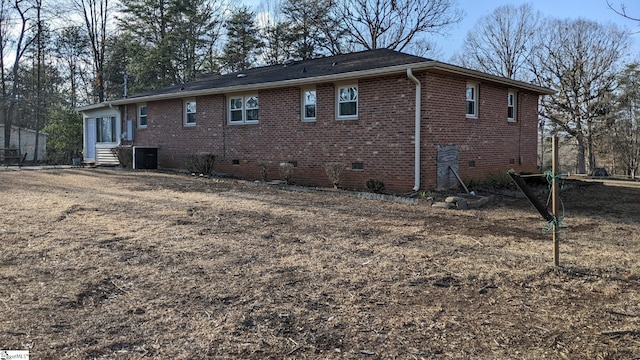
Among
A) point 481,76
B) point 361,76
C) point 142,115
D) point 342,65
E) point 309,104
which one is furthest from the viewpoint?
point 142,115

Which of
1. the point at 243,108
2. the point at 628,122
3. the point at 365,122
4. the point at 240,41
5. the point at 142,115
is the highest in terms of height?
the point at 240,41

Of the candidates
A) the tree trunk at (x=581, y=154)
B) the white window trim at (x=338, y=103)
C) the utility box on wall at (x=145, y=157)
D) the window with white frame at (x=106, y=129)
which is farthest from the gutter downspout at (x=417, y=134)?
the tree trunk at (x=581, y=154)

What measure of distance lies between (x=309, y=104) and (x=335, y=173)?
2.65 meters

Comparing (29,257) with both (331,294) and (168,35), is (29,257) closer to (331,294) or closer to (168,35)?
(331,294)

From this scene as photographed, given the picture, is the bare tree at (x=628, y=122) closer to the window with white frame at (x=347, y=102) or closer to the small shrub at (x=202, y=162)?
the window with white frame at (x=347, y=102)

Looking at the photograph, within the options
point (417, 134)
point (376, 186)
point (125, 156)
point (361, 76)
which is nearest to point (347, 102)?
point (361, 76)

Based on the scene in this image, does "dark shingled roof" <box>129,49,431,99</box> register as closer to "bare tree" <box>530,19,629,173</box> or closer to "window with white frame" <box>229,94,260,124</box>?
"window with white frame" <box>229,94,260,124</box>

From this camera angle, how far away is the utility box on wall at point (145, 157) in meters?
18.0

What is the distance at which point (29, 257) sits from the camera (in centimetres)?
493

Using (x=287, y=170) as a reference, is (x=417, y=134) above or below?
above

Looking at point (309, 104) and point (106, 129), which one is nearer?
point (309, 104)

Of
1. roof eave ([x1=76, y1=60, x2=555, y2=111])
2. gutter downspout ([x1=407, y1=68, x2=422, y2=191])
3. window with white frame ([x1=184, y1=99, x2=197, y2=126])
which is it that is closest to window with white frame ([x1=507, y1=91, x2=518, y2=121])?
roof eave ([x1=76, y1=60, x2=555, y2=111])

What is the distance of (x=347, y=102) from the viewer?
1259 cm

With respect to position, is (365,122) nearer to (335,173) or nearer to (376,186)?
(335,173)
